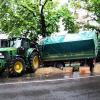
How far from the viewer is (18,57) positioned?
23.7 m

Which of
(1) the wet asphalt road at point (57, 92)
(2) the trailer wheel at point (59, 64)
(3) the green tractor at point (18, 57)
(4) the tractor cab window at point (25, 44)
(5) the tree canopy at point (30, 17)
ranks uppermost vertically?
(5) the tree canopy at point (30, 17)

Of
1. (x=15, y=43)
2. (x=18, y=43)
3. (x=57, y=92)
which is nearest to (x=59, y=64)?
(x=18, y=43)

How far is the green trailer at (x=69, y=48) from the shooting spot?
25.6 meters

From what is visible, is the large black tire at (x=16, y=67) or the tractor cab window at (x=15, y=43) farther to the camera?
the tractor cab window at (x=15, y=43)

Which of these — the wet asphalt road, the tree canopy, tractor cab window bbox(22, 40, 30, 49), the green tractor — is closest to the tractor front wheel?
the green tractor

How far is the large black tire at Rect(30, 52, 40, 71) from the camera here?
25058 mm

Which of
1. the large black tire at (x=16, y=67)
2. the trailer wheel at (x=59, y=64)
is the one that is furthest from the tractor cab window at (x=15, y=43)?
the trailer wheel at (x=59, y=64)

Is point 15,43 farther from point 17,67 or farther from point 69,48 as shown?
point 69,48

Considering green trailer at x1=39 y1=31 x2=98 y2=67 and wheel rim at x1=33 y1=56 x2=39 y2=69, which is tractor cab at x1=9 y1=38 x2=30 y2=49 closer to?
wheel rim at x1=33 y1=56 x2=39 y2=69

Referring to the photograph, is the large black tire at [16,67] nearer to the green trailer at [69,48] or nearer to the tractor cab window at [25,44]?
the tractor cab window at [25,44]

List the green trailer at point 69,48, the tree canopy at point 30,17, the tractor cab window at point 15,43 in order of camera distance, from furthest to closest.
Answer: the tree canopy at point 30,17 < the green trailer at point 69,48 < the tractor cab window at point 15,43

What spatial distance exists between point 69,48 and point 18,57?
160 inches

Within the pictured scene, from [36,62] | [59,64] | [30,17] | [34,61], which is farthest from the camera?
[30,17]

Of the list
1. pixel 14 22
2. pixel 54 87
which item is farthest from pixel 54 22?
pixel 54 87
